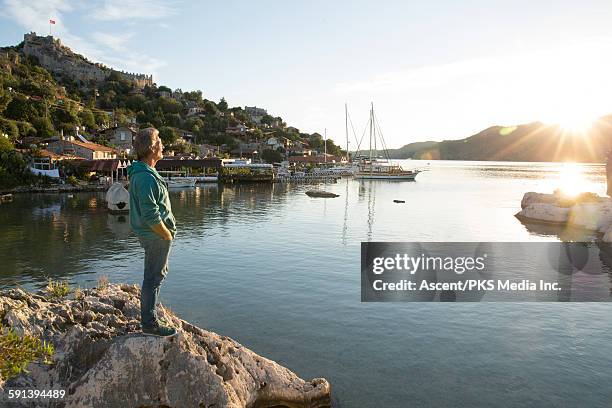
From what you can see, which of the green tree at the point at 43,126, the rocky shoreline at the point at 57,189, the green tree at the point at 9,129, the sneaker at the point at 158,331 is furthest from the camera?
the green tree at the point at 43,126

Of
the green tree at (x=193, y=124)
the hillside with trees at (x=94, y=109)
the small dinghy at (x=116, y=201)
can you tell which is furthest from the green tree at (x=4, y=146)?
the green tree at (x=193, y=124)

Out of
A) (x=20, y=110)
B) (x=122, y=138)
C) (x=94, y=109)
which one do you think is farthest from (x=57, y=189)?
(x=94, y=109)

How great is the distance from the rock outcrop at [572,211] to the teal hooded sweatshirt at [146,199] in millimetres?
36024

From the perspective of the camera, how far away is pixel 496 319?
15.3 metres

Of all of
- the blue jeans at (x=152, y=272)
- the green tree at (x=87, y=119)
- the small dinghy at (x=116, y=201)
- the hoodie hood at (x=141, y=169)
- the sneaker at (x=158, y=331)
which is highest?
the green tree at (x=87, y=119)

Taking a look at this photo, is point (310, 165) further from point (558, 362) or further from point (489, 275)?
point (558, 362)

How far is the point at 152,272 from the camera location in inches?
240

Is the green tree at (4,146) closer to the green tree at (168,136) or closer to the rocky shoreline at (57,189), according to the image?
the rocky shoreline at (57,189)

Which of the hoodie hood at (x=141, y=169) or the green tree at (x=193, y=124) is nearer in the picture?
the hoodie hood at (x=141, y=169)

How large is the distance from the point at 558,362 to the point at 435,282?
903 centimetres

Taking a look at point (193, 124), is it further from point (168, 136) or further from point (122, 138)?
point (122, 138)

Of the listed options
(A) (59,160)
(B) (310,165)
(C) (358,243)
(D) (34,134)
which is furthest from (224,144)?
(C) (358,243)

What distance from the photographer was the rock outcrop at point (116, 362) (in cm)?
625

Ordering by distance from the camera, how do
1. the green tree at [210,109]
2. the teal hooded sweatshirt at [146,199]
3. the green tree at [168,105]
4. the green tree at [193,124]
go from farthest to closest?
the green tree at [210,109], the green tree at [168,105], the green tree at [193,124], the teal hooded sweatshirt at [146,199]
